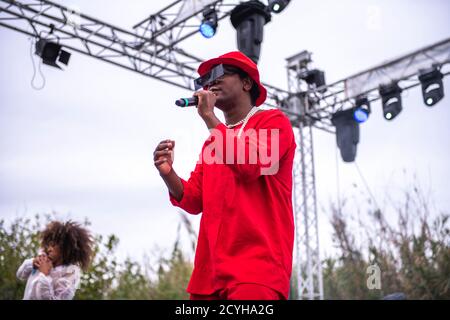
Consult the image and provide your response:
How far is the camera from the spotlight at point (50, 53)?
645cm

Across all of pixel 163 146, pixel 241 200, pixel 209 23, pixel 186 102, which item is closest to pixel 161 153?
pixel 163 146

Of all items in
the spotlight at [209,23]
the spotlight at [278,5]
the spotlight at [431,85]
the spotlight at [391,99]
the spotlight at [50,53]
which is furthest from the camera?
the spotlight at [391,99]

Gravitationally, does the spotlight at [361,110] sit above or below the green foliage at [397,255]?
above

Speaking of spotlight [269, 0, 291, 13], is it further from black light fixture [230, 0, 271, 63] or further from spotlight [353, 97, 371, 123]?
spotlight [353, 97, 371, 123]

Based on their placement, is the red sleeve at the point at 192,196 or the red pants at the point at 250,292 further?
the red sleeve at the point at 192,196

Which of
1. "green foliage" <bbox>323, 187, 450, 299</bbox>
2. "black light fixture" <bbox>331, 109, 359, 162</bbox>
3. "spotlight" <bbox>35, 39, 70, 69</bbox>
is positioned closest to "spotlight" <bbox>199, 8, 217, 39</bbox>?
"spotlight" <bbox>35, 39, 70, 69</bbox>

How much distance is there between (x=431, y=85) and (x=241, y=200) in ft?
20.3

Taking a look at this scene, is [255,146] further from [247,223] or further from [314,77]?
[314,77]

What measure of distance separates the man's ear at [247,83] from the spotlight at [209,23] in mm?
4629

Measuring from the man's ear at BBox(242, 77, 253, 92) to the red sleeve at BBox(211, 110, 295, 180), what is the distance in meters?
0.23

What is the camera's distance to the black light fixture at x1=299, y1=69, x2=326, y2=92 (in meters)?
8.20

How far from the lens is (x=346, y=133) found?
8258mm

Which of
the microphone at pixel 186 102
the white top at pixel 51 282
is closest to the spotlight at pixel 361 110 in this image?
the white top at pixel 51 282

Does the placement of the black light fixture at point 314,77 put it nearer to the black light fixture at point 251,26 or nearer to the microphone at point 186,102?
the black light fixture at point 251,26
